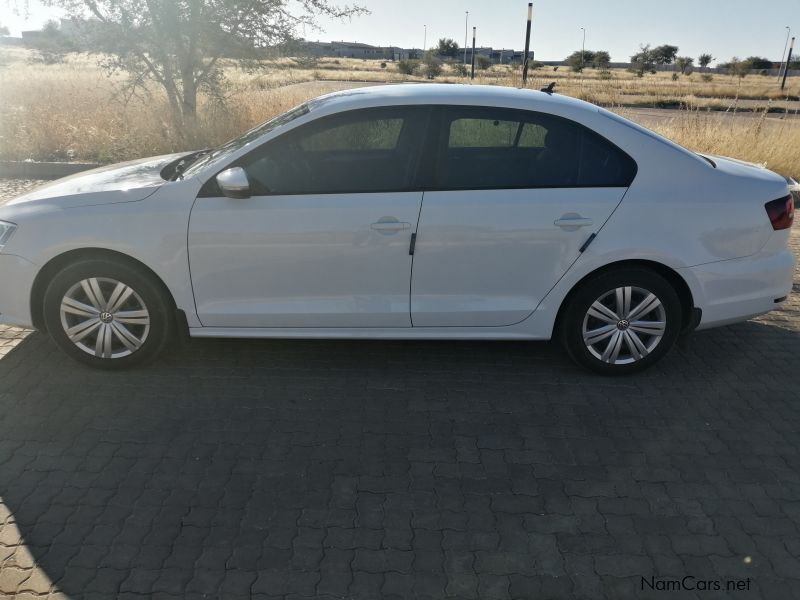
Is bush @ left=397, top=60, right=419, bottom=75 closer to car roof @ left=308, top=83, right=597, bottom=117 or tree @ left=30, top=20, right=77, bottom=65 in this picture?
tree @ left=30, top=20, right=77, bottom=65

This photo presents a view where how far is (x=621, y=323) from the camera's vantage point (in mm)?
4281

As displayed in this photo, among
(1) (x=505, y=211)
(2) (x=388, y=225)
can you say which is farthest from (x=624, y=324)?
(2) (x=388, y=225)

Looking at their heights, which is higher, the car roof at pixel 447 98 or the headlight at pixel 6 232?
the car roof at pixel 447 98

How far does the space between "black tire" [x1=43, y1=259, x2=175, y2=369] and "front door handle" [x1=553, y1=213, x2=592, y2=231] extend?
2.40m

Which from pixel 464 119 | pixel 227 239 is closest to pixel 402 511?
pixel 227 239

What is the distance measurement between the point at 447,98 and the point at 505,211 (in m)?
0.81

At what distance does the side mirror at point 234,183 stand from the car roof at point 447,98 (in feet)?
2.24

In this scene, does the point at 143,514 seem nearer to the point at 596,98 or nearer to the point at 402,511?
the point at 402,511

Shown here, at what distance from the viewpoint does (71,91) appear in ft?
46.5

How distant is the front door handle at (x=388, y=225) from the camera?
4.00 meters

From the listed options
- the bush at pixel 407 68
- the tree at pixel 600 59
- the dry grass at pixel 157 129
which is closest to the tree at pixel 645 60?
the tree at pixel 600 59

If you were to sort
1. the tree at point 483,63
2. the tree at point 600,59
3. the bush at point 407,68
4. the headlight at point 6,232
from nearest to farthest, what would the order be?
the headlight at point 6,232, the tree at point 483,63, the bush at point 407,68, the tree at point 600,59

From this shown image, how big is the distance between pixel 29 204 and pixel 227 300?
1.36 metres

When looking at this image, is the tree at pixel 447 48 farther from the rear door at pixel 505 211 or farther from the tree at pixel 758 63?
the rear door at pixel 505 211
